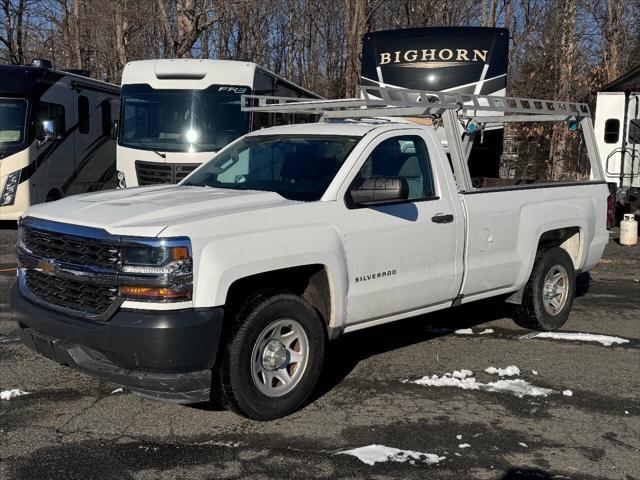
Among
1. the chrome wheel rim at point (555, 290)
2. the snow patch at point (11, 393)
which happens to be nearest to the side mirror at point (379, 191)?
the chrome wheel rim at point (555, 290)

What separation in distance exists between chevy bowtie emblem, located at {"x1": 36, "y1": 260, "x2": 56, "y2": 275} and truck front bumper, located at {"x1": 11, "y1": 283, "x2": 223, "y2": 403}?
0.31m

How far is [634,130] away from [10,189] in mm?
12917

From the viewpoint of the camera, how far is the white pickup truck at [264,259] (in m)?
4.00

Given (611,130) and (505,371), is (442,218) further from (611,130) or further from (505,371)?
(611,130)

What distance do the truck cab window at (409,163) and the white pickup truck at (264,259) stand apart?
0.01 m

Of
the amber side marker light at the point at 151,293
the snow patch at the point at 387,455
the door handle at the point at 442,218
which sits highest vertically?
the door handle at the point at 442,218

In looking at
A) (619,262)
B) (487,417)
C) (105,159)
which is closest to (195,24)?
(105,159)

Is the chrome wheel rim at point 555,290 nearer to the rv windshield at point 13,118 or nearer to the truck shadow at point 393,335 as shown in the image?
the truck shadow at point 393,335

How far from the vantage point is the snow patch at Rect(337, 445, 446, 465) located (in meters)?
4.03

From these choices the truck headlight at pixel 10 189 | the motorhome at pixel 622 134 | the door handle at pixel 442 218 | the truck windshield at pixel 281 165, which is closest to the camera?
the truck windshield at pixel 281 165

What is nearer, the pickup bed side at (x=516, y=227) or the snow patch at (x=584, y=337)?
the pickup bed side at (x=516, y=227)

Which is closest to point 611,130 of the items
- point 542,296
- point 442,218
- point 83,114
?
point 542,296

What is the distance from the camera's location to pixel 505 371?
559 centimetres

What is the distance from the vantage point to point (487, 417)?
4.68 metres
